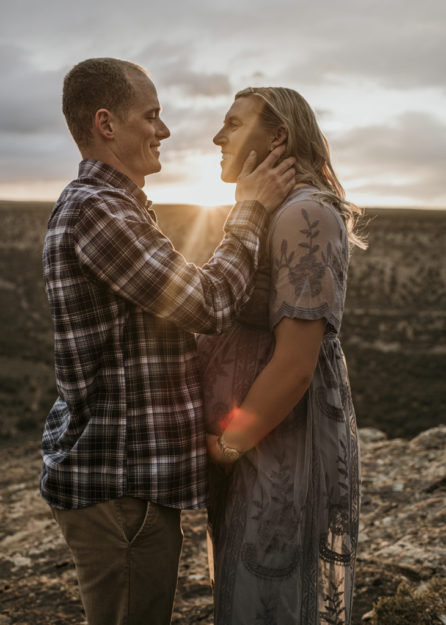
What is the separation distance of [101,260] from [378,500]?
4.24m

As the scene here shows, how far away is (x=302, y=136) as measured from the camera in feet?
6.69

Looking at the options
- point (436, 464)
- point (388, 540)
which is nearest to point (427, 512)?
point (388, 540)

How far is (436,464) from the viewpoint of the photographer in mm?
5480

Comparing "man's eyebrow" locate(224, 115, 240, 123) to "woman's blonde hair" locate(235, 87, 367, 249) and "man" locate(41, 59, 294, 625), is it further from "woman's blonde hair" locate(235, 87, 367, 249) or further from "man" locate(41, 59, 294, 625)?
"man" locate(41, 59, 294, 625)

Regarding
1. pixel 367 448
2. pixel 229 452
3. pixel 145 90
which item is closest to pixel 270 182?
pixel 145 90

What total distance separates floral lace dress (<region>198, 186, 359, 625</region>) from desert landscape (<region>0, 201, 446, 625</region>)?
1.47 metres

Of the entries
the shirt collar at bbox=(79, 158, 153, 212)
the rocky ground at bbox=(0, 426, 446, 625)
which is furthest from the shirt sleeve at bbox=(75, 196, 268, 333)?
the rocky ground at bbox=(0, 426, 446, 625)

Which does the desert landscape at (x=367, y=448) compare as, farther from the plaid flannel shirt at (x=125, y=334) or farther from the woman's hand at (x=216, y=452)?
the plaid flannel shirt at (x=125, y=334)

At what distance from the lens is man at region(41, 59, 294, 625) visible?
1.70 m

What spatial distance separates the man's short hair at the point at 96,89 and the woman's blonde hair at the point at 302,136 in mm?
453

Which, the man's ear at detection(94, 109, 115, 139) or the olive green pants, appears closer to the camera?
the olive green pants

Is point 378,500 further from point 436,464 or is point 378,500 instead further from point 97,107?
point 97,107

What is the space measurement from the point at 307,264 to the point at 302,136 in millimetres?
569

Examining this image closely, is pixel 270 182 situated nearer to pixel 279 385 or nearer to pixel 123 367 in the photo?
pixel 279 385
